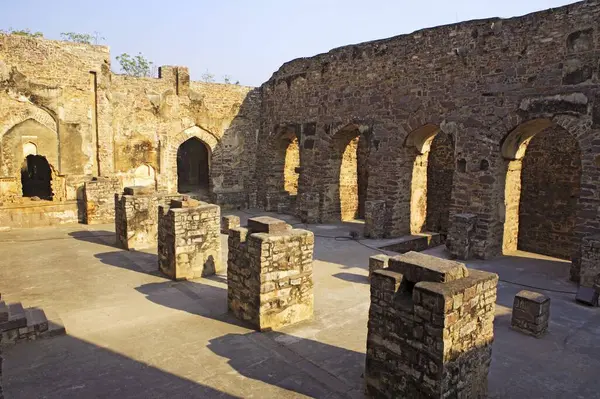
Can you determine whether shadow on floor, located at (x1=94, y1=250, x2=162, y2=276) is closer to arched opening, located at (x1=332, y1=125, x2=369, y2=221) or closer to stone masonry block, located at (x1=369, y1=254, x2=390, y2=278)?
stone masonry block, located at (x1=369, y1=254, x2=390, y2=278)

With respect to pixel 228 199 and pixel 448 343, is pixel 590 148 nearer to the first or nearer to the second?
pixel 448 343

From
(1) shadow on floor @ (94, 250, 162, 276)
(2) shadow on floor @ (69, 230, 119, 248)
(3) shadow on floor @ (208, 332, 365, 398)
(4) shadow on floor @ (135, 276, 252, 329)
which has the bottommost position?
(3) shadow on floor @ (208, 332, 365, 398)

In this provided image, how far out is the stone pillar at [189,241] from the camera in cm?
883

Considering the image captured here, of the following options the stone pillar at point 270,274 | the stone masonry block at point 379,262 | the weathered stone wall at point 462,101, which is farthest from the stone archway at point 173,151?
the stone masonry block at point 379,262

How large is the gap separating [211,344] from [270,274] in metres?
1.24

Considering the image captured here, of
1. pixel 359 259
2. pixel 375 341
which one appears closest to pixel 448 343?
pixel 375 341

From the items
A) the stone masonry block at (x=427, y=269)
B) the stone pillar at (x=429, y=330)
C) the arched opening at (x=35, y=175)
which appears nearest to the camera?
the stone pillar at (x=429, y=330)

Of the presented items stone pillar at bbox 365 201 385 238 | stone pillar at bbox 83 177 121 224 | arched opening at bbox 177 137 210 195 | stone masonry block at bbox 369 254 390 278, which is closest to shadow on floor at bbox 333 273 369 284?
stone masonry block at bbox 369 254 390 278

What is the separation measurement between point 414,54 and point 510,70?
2.72 metres

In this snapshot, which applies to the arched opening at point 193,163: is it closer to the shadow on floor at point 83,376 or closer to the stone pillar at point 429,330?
the shadow on floor at point 83,376

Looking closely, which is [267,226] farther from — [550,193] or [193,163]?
[193,163]

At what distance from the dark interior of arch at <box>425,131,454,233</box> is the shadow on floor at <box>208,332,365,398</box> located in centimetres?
1068

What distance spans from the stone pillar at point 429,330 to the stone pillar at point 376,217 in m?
7.76

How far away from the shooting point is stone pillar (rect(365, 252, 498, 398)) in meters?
4.13
